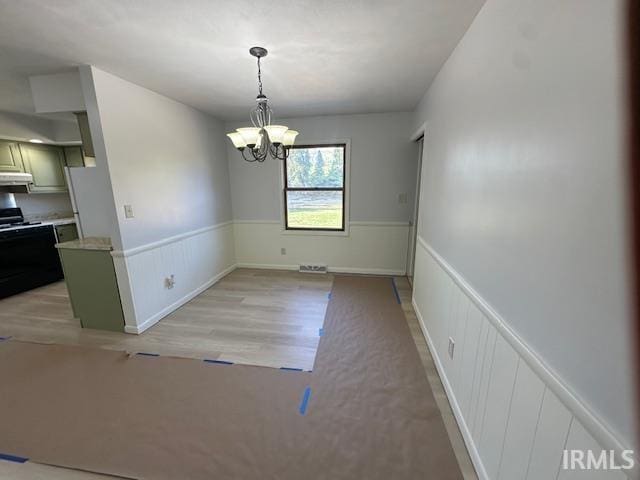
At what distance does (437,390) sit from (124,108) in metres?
3.48

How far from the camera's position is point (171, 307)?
2.94m

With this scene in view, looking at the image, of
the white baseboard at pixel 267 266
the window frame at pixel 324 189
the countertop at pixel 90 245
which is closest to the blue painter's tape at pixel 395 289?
the window frame at pixel 324 189

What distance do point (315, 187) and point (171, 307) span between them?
2.49 meters

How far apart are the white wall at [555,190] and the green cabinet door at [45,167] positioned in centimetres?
570

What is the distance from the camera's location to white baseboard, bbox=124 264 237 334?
2531 mm

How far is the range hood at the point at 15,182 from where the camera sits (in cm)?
348

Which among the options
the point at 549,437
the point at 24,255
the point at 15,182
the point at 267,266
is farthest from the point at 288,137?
the point at 15,182

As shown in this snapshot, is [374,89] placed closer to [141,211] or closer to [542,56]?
[542,56]

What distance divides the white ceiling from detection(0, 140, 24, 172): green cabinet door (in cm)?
144

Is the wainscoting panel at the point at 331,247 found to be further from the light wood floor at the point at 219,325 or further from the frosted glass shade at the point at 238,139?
the frosted glass shade at the point at 238,139

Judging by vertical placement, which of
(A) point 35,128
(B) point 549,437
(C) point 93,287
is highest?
(A) point 35,128

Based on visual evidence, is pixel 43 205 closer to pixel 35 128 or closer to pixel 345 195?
pixel 35 128

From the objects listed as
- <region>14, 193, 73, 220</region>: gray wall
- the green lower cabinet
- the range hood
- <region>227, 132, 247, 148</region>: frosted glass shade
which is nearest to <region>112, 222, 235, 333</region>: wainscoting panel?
the green lower cabinet

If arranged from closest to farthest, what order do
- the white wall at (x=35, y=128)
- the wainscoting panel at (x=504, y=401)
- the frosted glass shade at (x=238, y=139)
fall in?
the wainscoting panel at (x=504, y=401) < the frosted glass shade at (x=238, y=139) < the white wall at (x=35, y=128)
